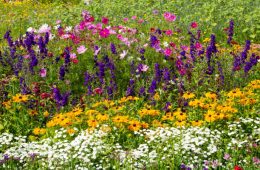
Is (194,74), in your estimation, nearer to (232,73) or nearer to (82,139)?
(232,73)

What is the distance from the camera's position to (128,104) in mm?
6145

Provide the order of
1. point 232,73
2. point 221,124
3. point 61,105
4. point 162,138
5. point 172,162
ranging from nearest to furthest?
point 172,162, point 162,138, point 221,124, point 61,105, point 232,73

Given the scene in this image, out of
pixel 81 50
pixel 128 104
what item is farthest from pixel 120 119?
pixel 81 50

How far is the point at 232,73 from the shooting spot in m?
6.62

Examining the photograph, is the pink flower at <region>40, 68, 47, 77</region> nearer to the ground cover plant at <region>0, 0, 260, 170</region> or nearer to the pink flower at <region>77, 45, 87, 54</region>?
the ground cover plant at <region>0, 0, 260, 170</region>

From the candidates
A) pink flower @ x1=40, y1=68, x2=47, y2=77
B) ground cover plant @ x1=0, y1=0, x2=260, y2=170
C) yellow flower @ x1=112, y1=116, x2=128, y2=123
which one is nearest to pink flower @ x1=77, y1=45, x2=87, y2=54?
ground cover plant @ x1=0, y1=0, x2=260, y2=170

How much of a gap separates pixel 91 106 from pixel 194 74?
148 cm

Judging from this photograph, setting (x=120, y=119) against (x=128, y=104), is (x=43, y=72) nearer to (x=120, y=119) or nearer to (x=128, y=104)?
(x=128, y=104)

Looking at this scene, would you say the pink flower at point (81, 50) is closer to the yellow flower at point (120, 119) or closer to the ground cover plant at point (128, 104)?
the ground cover plant at point (128, 104)

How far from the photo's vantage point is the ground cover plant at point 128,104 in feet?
15.2

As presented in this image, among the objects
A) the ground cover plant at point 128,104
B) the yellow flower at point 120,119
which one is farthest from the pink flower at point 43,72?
the yellow flower at point 120,119

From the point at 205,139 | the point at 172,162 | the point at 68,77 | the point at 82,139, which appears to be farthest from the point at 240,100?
the point at 68,77

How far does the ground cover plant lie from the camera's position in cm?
464

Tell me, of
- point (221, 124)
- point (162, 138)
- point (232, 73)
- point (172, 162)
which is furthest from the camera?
point (232, 73)
